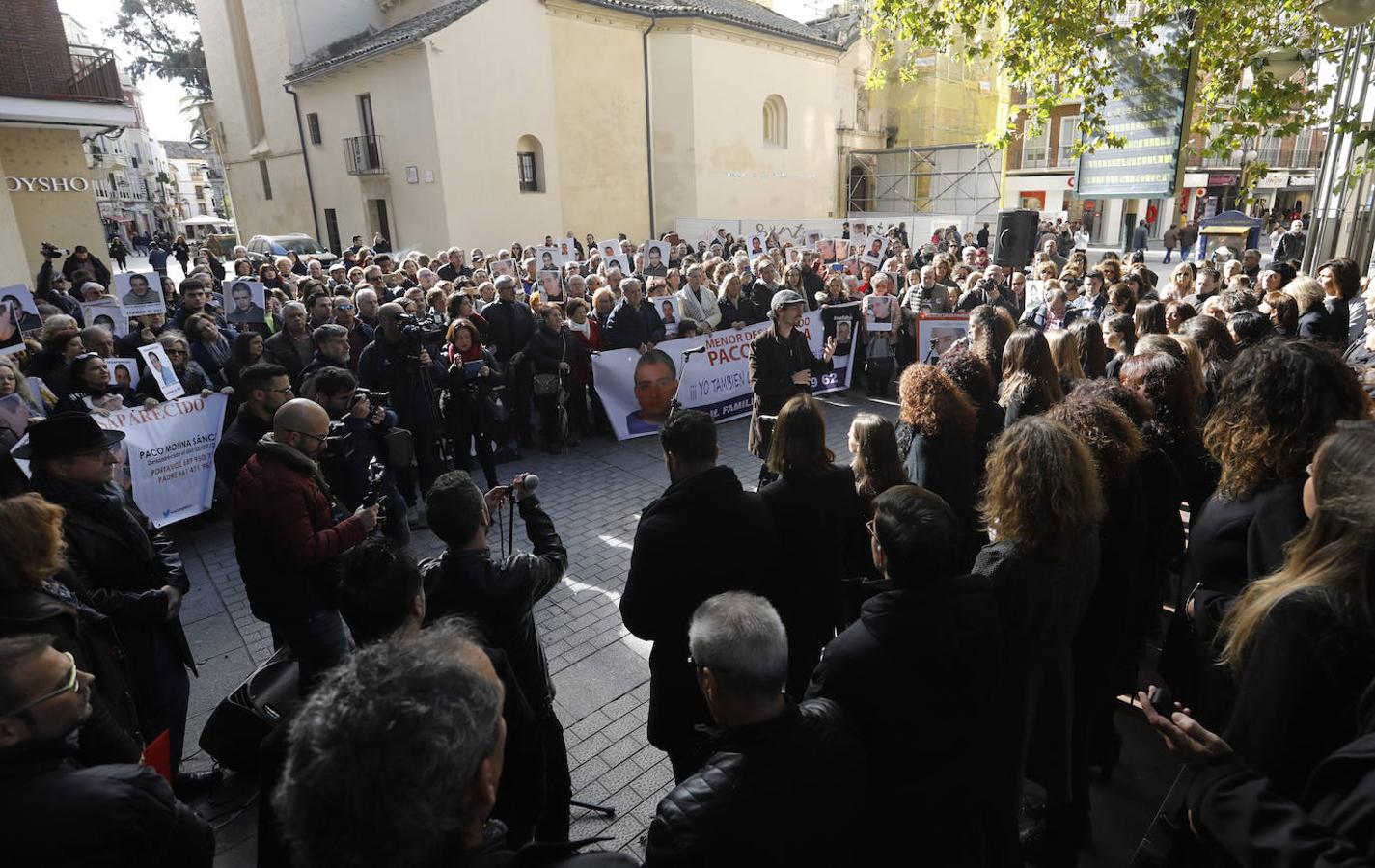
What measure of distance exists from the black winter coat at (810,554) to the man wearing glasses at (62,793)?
2.15 metres

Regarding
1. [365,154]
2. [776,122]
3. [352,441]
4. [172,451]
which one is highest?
[776,122]

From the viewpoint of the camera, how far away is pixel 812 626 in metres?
3.32

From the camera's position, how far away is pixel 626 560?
5.79 meters

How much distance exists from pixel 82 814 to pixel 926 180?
39.2m

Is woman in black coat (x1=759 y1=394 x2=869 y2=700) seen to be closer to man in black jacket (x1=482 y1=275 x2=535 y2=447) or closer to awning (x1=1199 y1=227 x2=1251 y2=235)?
man in black jacket (x1=482 y1=275 x2=535 y2=447)

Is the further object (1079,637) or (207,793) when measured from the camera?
(207,793)

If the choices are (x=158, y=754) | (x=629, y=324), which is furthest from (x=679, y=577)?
(x=629, y=324)

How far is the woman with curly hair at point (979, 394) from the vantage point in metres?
4.35

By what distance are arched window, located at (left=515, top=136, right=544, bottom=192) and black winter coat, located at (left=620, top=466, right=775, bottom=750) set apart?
2359 centimetres

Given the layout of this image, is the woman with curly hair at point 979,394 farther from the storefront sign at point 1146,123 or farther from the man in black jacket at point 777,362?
the storefront sign at point 1146,123

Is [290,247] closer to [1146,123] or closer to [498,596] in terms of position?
[1146,123]

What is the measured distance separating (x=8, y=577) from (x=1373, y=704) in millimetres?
3728

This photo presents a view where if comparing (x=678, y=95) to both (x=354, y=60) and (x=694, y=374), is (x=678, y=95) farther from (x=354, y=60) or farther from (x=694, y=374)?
(x=694, y=374)

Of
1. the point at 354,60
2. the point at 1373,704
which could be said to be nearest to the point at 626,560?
the point at 1373,704
